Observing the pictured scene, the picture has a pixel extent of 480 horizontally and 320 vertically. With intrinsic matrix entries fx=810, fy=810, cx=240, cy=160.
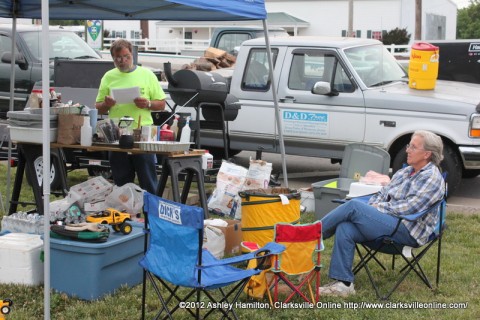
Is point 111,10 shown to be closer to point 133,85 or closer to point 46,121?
point 133,85

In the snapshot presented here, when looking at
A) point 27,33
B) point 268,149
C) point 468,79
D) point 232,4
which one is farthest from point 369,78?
point 27,33

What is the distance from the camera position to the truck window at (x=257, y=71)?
1056 cm

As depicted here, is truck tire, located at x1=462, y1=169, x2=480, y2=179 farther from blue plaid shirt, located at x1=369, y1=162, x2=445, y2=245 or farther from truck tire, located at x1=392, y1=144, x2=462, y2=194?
blue plaid shirt, located at x1=369, y1=162, x2=445, y2=245

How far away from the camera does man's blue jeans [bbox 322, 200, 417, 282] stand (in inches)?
229

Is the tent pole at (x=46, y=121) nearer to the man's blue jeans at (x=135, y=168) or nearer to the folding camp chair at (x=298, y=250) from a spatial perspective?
the folding camp chair at (x=298, y=250)

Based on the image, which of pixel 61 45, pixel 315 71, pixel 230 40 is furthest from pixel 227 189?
pixel 230 40

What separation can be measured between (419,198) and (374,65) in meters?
4.84

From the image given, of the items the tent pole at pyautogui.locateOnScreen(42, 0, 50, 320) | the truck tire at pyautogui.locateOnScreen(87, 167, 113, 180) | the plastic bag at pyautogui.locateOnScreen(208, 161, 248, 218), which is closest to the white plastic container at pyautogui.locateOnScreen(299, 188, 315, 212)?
the plastic bag at pyautogui.locateOnScreen(208, 161, 248, 218)

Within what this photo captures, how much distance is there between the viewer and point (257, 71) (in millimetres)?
10680

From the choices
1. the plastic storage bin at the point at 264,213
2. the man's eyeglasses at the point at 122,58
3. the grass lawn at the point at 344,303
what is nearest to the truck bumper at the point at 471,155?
the grass lawn at the point at 344,303

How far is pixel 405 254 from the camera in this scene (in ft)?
19.3

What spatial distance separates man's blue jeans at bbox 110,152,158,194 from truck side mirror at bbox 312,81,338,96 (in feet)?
9.60

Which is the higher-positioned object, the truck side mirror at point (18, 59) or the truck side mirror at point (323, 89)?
the truck side mirror at point (18, 59)

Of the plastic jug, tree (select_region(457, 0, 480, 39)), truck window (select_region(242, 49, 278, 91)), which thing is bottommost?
the plastic jug
